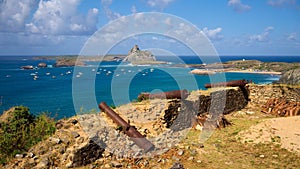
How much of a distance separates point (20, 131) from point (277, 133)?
10046 millimetres

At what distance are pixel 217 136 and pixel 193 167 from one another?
11.8 ft

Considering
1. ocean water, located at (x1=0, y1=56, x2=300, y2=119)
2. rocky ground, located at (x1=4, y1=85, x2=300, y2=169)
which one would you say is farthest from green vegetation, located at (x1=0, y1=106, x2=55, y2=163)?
ocean water, located at (x1=0, y1=56, x2=300, y2=119)

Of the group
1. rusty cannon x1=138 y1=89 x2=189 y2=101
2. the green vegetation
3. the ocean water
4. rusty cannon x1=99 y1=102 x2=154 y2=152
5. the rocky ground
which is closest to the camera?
the rocky ground

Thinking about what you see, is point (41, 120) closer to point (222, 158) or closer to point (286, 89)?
point (222, 158)

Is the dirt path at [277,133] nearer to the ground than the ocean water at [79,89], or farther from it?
farther from it

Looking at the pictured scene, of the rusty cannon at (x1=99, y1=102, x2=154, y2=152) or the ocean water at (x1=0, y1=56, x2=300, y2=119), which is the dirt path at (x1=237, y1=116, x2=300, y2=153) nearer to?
the rusty cannon at (x1=99, y1=102, x2=154, y2=152)

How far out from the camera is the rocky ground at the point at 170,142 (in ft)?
26.8

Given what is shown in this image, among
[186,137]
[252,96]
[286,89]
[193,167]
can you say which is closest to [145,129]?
[186,137]

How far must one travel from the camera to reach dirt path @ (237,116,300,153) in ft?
32.6

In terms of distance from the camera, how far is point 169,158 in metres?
8.63

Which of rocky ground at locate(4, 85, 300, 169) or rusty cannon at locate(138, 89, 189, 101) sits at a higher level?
rusty cannon at locate(138, 89, 189, 101)

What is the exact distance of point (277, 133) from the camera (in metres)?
10.8

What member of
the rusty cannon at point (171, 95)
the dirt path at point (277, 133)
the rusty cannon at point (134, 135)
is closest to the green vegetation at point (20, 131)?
the rusty cannon at point (134, 135)

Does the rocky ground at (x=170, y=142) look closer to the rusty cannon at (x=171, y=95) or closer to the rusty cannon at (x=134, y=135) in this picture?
the rusty cannon at (x=134, y=135)
